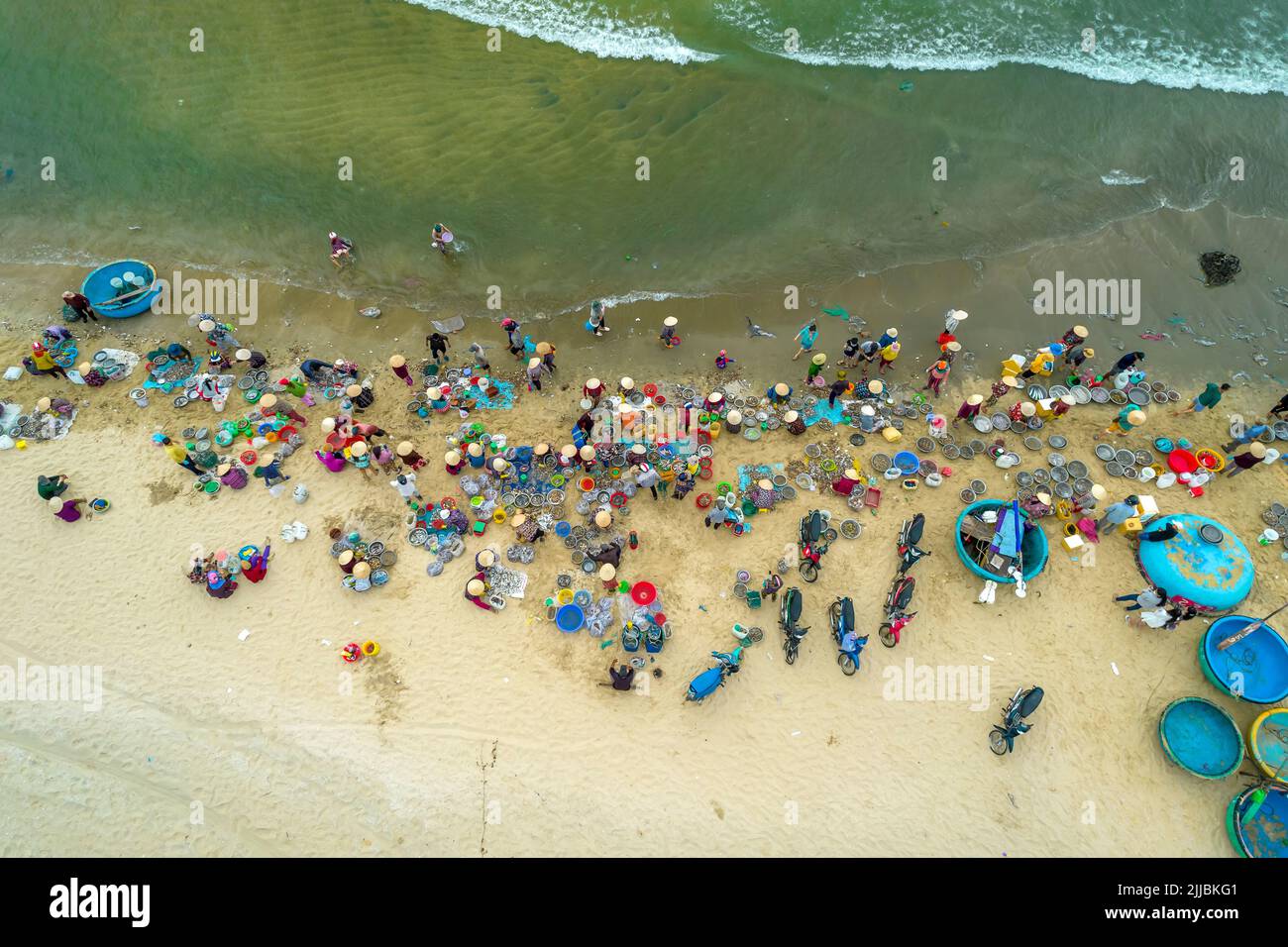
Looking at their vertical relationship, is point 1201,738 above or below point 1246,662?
below

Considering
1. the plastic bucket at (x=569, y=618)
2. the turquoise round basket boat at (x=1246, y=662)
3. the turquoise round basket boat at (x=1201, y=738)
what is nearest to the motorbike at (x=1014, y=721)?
the turquoise round basket boat at (x=1201, y=738)

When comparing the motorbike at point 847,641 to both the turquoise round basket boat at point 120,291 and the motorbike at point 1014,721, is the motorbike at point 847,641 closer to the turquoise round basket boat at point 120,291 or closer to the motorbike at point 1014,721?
the motorbike at point 1014,721

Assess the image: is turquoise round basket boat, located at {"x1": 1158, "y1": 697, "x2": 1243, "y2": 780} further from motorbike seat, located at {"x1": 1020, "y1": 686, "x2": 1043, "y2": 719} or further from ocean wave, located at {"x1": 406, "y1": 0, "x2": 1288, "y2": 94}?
ocean wave, located at {"x1": 406, "y1": 0, "x2": 1288, "y2": 94}

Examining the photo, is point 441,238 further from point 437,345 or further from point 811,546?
point 811,546

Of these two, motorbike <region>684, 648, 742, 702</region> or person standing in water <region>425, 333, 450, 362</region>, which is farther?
person standing in water <region>425, 333, 450, 362</region>

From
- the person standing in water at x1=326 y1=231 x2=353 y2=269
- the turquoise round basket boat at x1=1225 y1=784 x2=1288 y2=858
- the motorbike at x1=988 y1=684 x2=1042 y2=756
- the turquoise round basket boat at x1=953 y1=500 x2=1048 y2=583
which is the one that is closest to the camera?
the turquoise round basket boat at x1=1225 y1=784 x2=1288 y2=858

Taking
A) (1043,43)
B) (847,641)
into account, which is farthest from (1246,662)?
(1043,43)

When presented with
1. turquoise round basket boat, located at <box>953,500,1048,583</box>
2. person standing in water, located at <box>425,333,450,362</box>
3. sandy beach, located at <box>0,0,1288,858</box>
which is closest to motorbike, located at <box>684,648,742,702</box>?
sandy beach, located at <box>0,0,1288,858</box>
